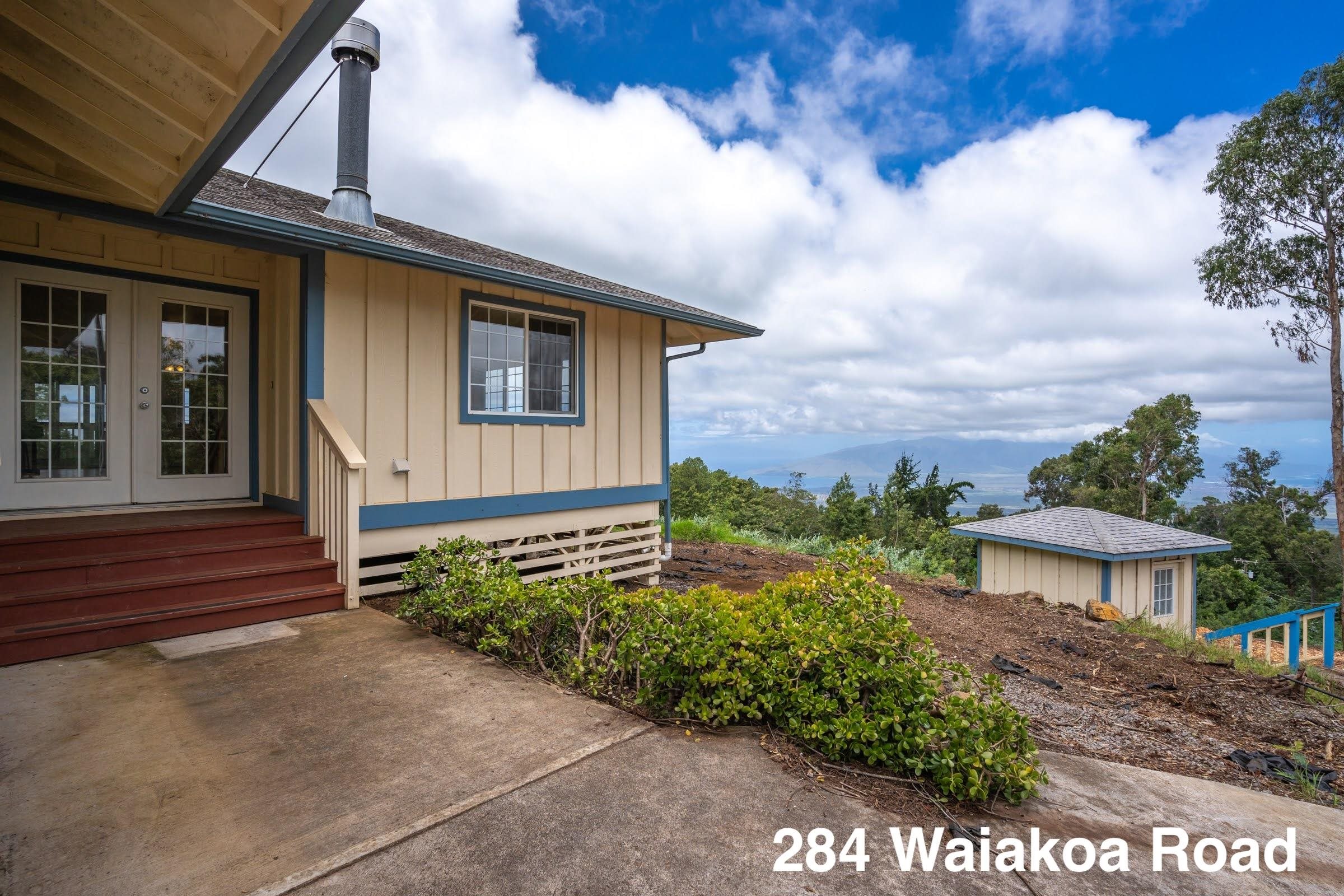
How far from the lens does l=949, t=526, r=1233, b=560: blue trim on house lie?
866 cm

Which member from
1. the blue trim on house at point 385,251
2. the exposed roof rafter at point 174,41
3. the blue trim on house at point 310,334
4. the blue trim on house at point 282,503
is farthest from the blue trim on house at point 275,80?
the blue trim on house at point 282,503

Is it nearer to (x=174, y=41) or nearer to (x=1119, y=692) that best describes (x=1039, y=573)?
(x=1119, y=692)

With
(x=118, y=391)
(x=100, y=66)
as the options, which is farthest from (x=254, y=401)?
(x=100, y=66)

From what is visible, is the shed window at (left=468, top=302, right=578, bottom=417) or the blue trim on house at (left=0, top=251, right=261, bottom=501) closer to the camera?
the blue trim on house at (left=0, top=251, right=261, bottom=501)

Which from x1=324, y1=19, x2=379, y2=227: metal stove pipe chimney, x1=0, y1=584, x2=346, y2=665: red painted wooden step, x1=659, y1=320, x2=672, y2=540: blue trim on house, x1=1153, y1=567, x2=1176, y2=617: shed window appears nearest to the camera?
x1=0, y1=584, x2=346, y2=665: red painted wooden step

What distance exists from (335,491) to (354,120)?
4657mm

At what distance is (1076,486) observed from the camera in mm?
26250

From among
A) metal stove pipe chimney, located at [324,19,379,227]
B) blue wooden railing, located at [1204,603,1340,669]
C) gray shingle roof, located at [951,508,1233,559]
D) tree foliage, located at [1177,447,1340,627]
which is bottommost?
tree foliage, located at [1177,447,1340,627]

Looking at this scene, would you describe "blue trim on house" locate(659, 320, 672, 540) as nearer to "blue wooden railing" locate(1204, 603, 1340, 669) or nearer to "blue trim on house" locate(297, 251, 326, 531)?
"blue trim on house" locate(297, 251, 326, 531)

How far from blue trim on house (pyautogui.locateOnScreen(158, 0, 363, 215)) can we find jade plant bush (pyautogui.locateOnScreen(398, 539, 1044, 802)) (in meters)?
2.63

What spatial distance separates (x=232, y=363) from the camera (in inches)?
211

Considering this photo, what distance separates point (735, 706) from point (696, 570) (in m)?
5.70

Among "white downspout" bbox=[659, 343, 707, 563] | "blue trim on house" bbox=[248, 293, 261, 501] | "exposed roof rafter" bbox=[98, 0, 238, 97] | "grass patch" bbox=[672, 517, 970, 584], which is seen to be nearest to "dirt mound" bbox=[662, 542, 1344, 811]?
"white downspout" bbox=[659, 343, 707, 563]

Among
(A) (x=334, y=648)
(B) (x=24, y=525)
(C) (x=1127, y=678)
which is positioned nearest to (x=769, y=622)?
(A) (x=334, y=648)
